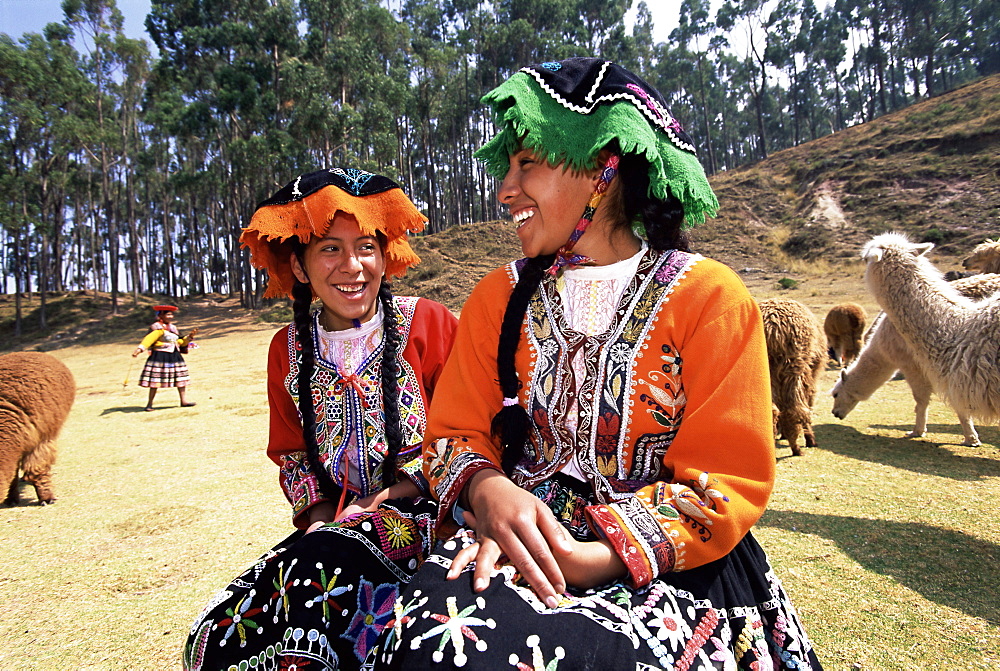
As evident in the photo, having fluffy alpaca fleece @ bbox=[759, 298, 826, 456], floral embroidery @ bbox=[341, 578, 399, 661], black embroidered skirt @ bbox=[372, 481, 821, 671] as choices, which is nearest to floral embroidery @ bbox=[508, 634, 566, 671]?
black embroidered skirt @ bbox=[372, 481, 821, 671]

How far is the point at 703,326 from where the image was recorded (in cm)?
148

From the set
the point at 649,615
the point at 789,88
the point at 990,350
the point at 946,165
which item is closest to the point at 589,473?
the point at 649,615

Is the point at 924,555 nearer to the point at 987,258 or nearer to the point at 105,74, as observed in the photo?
the point at 987,258

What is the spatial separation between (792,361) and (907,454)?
132cm

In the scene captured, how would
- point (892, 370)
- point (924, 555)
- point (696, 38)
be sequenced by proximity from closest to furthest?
point (924, 555) → point (892, 370) → point (696, 38)

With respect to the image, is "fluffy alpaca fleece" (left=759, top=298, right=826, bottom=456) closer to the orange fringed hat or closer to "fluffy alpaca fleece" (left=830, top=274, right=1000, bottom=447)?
"fluffy alpaca fleece" (left=830, top=274, right=1000, bottom=447)

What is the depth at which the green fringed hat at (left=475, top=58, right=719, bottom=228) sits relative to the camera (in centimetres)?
155

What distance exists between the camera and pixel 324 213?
2215 mm

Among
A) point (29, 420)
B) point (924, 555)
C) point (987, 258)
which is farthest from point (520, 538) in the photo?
point (987, 258)

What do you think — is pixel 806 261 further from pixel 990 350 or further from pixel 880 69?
pixel 880 69

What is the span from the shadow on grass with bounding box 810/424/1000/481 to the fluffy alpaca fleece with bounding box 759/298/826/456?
522mm

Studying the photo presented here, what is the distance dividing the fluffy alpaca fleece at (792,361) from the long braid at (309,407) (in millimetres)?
4125

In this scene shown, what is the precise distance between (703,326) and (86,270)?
66694 millimetres

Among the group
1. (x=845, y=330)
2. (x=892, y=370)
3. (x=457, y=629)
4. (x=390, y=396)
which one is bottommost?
(x=892, y=370)
